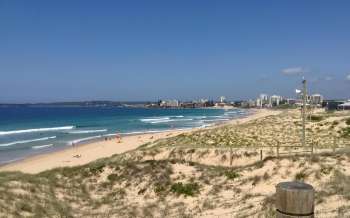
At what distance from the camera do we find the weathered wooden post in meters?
2.49

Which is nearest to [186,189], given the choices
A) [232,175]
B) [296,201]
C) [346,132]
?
[232,175]

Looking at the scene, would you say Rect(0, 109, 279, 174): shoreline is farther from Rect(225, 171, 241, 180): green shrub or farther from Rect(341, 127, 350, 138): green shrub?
Rect(341, 127, 350, 138): green shrub

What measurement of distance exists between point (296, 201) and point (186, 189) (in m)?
12.6

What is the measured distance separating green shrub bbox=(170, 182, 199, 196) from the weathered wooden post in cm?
1224

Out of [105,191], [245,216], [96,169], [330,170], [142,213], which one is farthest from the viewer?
[96,169]

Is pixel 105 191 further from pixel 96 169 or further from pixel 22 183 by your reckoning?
pixel 22 183

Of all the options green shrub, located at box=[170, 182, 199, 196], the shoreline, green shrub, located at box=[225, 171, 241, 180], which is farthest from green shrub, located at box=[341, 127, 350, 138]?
green shrub, located at box=[170, 182, 199, 196]

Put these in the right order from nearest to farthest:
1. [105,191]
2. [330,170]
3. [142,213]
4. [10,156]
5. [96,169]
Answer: [142,213]
[330,170]
[105,191]
[96,169]
[10,156]

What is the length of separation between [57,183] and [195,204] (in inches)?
215

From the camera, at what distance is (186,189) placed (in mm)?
14898

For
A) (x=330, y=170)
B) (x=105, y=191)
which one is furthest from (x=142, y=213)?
(x=330, y=170)

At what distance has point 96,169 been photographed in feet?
58.0

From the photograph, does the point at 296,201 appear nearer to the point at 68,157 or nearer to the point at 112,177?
the point at 112,177

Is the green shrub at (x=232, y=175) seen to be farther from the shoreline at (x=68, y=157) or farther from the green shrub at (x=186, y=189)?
the shoreline at (x=68, y=157)
